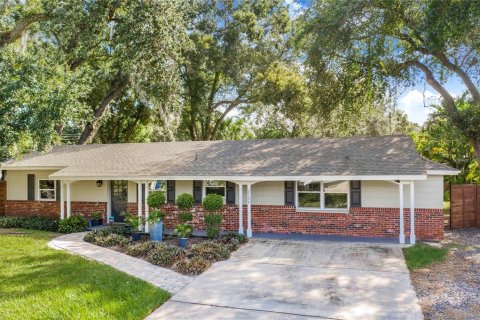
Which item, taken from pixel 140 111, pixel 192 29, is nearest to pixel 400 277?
pixel 192 29

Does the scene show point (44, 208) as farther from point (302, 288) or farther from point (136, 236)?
point (302, 288)

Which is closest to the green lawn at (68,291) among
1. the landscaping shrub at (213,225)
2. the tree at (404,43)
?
the landscaping shrub at (213,225)

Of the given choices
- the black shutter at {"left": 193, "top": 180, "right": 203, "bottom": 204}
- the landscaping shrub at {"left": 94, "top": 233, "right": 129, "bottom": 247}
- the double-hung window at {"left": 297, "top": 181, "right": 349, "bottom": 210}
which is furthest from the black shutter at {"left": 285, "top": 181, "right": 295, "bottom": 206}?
the landscaping shrub at {"left": 94, "top": 233, "right": 129, "bottom": 247}

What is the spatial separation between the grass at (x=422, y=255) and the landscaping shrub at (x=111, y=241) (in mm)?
8230

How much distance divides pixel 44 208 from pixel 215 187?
8.62m

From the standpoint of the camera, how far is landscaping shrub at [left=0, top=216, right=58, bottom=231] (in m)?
14.7

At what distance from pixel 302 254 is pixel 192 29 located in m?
18.2

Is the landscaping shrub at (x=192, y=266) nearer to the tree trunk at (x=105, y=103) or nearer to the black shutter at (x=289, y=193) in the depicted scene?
the black shutter at (x=289, y=193)

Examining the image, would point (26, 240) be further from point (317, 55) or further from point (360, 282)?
point (317, 55)

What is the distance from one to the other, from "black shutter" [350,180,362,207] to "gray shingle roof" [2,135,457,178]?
78 centimetres

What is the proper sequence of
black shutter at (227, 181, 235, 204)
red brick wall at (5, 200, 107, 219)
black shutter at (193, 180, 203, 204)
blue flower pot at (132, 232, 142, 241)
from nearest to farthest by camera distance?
blue flower pot at (132, 232, 142, 241) → black shutter at (227, 181, 235, 204) → black shutter at (193, 180, 203, 204) → red brick wall at (5, 200, 107, 219)

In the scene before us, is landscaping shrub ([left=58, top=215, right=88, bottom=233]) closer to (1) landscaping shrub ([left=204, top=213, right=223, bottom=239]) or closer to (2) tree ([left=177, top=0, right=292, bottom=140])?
(1) landscaping shrub ([left=204, top=213, right=223, bottom=239])

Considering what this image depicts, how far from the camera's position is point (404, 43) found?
15.3m

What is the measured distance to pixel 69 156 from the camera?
17266 mm
